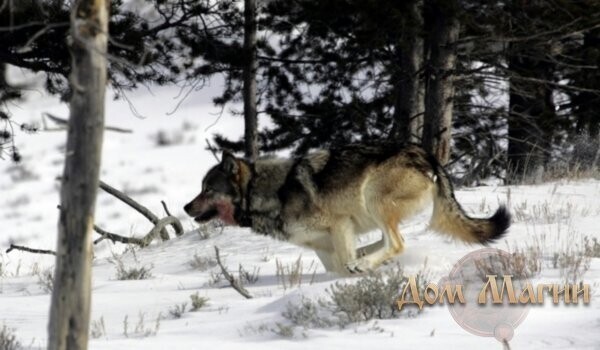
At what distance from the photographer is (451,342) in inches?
185

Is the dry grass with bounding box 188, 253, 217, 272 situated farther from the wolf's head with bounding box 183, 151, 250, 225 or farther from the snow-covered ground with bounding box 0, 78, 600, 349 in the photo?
the wolf's head with bounding box 183, 151, 250, 225

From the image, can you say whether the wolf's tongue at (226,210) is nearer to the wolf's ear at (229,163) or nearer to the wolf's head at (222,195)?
the wolf's head at (222,195)

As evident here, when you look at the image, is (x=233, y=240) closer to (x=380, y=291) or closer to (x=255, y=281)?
(x=255, y=281)

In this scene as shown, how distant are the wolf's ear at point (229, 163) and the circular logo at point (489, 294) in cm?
222

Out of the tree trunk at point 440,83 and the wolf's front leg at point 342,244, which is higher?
the tree trunk at point 440,83

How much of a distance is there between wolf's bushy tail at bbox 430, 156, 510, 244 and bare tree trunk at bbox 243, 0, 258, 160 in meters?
6.73

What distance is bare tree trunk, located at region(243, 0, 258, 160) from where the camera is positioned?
1391 centimetres

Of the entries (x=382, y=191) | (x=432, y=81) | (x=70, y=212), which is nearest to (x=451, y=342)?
(x=70, y=212)

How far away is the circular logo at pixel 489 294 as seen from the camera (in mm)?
4891

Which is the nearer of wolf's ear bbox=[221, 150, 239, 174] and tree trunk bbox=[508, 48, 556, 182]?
wolf's ear bbox=[221, 150, 239, 174]

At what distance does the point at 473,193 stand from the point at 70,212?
25.7 feet

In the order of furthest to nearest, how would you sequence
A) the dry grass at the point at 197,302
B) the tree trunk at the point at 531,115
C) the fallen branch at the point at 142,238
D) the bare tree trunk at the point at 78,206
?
the tree trunk at the point at 531,115 < the fallen branch at the point at 142,238 < the dry grass at the point at 197,302 < the bare tree trunk at the point at 78,206

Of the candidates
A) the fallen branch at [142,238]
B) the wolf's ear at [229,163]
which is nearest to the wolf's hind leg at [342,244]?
the wolf's ear at [229,163]

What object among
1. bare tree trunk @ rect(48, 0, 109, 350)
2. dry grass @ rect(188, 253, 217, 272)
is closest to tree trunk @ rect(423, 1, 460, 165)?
dry grass @ rect(188, 253, 217, 272)
